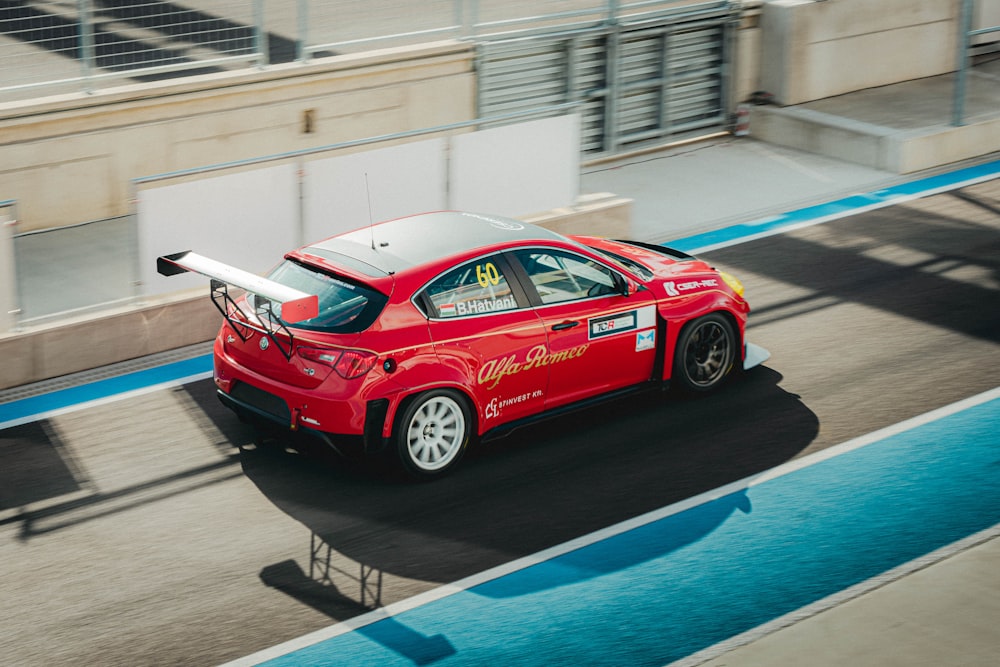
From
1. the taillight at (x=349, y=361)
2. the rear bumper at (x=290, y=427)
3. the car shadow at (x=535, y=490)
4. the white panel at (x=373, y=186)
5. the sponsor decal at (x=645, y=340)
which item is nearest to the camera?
the car shadow at (x=535, y=490)

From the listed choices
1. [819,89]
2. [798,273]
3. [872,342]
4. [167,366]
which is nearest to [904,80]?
[819,89]

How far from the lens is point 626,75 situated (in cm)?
1820

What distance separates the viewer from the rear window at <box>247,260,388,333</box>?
8164 millimetres

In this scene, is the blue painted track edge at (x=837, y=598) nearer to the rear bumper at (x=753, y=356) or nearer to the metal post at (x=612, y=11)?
the rear bumper at (x=753, y=356)

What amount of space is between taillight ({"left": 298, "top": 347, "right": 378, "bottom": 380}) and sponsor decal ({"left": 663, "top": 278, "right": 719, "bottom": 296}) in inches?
100

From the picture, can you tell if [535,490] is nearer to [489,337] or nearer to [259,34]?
[489,337]

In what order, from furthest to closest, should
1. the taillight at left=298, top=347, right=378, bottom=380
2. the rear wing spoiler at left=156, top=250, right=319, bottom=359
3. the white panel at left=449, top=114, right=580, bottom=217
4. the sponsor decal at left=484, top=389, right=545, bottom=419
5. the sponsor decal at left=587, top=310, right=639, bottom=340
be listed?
the white panel at left=449, top=114, right=580, bottom=217 < the sponsor decal at left=587, top=310, right=639, bottom=340 < the sponsor decal at left=484, top=389, right=545, bottom=419 < the taillight at left=298, top=347, right=378, bottom=380 < the rear wing spoiler at left=156, top=250, right=319, bottom=359

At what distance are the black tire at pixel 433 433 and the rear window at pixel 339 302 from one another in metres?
0.63

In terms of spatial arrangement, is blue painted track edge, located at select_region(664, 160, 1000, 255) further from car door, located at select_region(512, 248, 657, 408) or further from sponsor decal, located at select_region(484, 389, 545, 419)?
sponsor decal, located at select_region(484, 389, 545, 419)

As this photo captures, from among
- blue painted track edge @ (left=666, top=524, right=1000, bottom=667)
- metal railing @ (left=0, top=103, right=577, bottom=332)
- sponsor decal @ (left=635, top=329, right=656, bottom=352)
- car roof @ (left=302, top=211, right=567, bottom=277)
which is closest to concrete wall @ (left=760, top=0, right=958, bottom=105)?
metal railing @ (left=0, top=103, right=577, bottom=332)

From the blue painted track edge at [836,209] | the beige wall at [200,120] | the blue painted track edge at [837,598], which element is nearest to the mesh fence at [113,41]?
the beige wall at [200,120]

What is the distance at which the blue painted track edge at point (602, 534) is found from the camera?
6.79 m

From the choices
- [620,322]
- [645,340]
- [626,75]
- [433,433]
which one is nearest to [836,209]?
[626,75]

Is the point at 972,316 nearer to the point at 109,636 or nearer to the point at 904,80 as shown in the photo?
the point at 109,636
